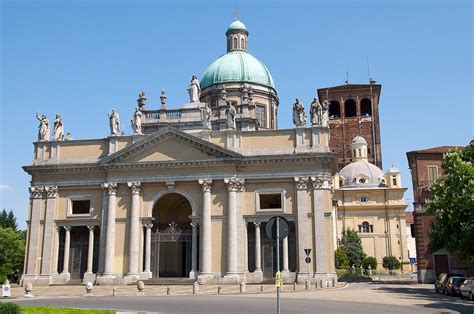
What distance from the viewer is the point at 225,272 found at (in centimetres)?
4012

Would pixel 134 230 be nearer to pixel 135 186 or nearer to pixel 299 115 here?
pixel 135 186


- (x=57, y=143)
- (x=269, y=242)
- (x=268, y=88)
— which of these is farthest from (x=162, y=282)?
(x=268, y=88)

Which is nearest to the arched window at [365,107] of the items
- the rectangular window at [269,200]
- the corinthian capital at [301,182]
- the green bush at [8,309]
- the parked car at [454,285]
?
the rectangular window at [269,200]

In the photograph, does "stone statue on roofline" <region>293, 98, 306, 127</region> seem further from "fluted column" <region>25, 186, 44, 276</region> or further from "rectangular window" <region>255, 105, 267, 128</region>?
"fluted column" <region>25, 186, 44, 276</region>

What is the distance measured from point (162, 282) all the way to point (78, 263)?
8848 millimetres

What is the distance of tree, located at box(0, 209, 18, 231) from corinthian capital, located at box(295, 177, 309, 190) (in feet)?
186

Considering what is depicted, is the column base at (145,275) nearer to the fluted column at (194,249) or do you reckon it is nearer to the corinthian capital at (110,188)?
the fluted column at (194,249)

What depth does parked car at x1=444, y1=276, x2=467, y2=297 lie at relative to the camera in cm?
3023

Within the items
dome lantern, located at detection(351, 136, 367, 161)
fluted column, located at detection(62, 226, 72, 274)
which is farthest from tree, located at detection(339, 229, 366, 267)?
fluted column, located at detection(62, 226, 72, 274)

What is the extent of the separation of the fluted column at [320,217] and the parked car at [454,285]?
377 inches

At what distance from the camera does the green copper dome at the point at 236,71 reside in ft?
197

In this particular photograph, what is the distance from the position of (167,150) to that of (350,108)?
59305 mm

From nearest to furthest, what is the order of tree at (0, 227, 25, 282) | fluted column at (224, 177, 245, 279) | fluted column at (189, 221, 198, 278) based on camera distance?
fluted column at (224, 177, 245, 279) < fluted column at (189, 221, 198, 278) < tree at (0, 227, 25, 282)

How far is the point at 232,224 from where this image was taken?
4044cm
